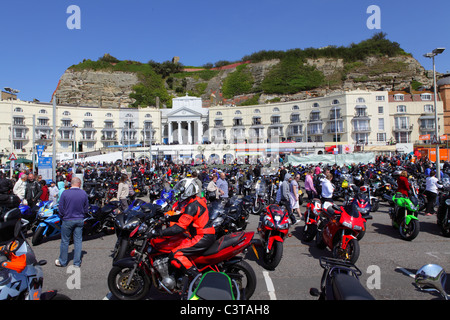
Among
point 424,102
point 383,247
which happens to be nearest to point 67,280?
point 383,247

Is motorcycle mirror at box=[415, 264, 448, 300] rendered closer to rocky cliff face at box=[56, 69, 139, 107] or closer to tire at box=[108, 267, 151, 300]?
tire at box=[108, 267, 151, 300]

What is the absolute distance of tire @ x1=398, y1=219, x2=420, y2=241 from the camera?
22.9 feet

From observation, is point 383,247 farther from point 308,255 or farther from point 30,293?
point 30,293

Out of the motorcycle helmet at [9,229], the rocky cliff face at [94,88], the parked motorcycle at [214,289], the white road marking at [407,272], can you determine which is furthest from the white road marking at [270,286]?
the rocky cliff face at [94,88]

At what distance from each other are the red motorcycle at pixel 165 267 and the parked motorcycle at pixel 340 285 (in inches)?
48.0

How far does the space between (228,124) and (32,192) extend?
6034 cm

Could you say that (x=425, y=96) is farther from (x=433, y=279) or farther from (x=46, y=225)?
(x=46, y=225)

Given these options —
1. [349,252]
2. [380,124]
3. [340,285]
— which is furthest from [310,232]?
[380,124]

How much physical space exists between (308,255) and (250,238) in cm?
257

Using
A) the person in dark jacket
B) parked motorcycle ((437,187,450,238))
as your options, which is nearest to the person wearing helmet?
parked motorcycle ((437,187,450,238))

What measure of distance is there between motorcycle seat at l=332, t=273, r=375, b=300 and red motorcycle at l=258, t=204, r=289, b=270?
255cm

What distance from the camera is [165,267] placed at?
4.02 m

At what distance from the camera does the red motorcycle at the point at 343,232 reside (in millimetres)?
5500

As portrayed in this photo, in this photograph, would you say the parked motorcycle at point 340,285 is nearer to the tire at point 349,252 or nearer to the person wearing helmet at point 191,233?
the person wearing helmet at point 191,233
